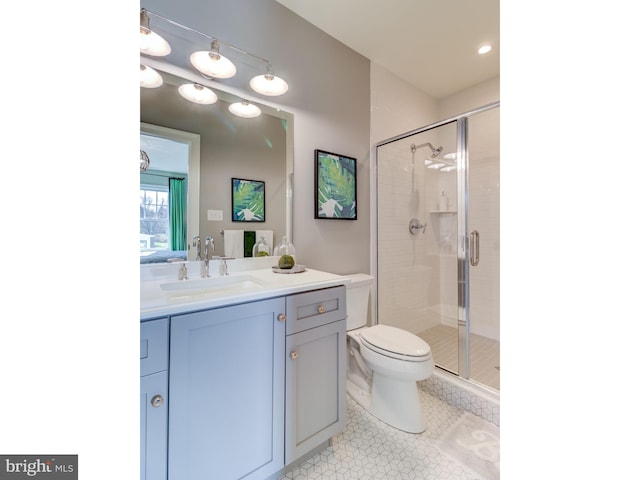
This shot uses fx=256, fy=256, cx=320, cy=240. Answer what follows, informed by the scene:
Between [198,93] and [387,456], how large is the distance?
2210mm

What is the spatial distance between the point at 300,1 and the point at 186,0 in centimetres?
72

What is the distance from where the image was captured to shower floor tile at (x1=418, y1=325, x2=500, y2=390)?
1867 millimetres

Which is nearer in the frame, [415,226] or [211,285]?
[211,285]

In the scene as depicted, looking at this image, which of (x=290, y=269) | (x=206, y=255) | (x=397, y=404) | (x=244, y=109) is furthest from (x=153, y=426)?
(x=244, y=109)

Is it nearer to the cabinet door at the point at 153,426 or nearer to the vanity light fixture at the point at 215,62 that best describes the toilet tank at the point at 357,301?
the cabinet door at the point at 153,426

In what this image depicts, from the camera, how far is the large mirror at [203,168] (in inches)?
51.8

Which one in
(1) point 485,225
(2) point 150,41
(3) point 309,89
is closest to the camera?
(2) point 150,41

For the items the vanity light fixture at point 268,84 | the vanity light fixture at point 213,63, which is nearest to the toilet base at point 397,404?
the vanity light fixture at point 268,84

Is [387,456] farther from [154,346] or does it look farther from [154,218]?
[154,218]

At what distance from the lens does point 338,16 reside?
5.92 feet

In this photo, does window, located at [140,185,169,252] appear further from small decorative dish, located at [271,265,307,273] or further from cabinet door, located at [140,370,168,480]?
Answer: cabinet door, located at [140,370,168,480]

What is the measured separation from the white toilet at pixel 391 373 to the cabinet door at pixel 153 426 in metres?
1.12

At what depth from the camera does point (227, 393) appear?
1.00 meters

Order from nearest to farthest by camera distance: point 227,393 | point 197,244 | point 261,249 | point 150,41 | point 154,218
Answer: point 227,393 < point 150,41 < point 154,218 < point 197,244 < point 261,249
